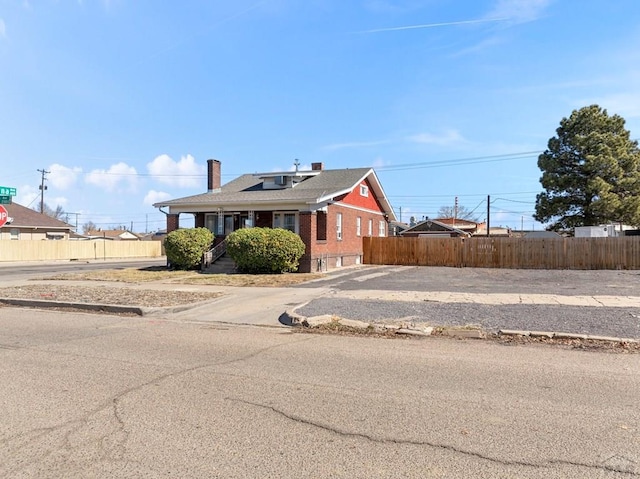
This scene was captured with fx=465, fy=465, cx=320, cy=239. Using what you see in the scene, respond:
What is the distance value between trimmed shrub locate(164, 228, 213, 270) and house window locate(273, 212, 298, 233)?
390 centimetres

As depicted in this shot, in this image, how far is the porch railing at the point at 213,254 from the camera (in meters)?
23.3

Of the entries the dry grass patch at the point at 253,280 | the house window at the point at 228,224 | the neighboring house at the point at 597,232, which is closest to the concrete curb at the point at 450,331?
the dry grass patch at the point at 253,280

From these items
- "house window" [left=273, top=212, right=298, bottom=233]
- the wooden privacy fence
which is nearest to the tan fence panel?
"house window" [left=273, top=212, right=298, bottom=233]

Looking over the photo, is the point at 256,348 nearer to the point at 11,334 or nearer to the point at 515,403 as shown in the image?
the point at 515,403

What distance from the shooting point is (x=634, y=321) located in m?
8.94

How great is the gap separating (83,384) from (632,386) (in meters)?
6.24

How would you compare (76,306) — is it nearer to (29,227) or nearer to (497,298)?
(497,298)

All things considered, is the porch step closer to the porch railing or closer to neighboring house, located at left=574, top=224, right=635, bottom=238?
the porch railing

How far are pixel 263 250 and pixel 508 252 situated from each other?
1573 centimetres

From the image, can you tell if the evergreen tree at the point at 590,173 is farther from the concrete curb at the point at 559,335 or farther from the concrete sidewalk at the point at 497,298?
the concrete curb at the point at 559,335

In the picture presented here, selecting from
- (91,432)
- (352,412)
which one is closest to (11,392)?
(91,432)

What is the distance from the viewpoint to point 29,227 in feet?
140

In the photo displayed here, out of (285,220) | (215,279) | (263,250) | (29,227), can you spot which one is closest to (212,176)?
(285,220)

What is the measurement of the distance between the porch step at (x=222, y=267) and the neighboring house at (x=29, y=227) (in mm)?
26823
